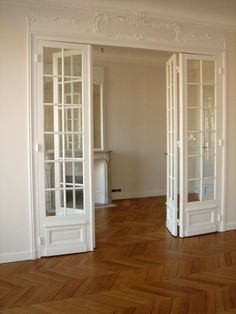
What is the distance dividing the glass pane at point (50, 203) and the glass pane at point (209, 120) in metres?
2.10

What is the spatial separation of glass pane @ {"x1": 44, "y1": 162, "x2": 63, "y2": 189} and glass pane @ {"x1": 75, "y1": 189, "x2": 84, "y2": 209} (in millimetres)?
206

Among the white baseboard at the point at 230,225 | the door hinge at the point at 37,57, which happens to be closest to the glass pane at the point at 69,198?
the door hinge at the point at 37,57

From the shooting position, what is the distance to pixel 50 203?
3.47 m

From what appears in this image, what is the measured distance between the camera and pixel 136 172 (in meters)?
6.56

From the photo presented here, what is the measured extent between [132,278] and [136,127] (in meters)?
4.02

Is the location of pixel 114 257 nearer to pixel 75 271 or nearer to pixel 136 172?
pixel 75 271

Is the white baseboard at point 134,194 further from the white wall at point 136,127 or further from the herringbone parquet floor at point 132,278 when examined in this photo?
the herringbone parquet floor at point 132,278

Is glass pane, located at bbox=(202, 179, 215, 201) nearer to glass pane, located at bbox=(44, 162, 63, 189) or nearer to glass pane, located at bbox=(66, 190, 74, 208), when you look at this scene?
glass pane, located at bbox=(66, 190, 74, 208)

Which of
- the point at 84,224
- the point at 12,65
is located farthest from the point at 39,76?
the point at 84,224

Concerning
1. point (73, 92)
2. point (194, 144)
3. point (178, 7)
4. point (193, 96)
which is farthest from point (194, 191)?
point (178, 7)

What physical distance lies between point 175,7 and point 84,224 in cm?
275

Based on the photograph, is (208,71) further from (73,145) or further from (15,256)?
(15,256)

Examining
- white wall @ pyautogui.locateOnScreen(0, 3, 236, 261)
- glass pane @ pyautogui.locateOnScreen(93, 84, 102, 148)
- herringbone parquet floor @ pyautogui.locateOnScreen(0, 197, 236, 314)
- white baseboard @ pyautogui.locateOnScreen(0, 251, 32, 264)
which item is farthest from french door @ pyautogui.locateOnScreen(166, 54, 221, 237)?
glass pane @ pyautogui.locateOnScreen(93, 84, 102, 148)

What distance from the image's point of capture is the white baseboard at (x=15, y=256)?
129 inches
